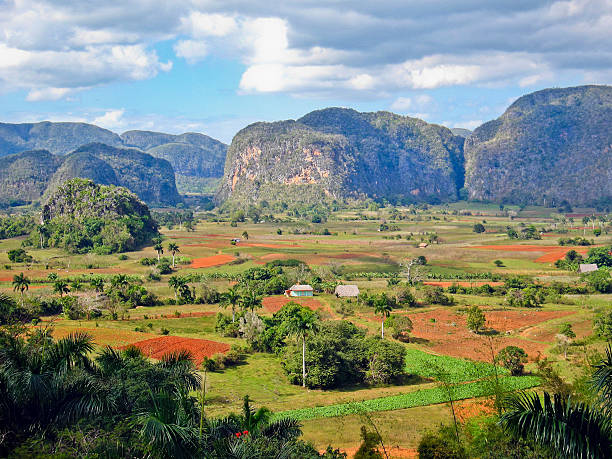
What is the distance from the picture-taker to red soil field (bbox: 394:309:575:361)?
50.7m

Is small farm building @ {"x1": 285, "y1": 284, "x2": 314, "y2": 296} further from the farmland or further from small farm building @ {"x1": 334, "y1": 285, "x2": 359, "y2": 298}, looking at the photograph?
small farm building @ {"x1": 334, "y1": 285, "x2": 359, "y2": 298}

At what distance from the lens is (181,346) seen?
48750mm

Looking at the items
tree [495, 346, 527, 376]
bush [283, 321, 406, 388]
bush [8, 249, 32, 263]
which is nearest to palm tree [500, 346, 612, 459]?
bush [283, 321, 406, 388]

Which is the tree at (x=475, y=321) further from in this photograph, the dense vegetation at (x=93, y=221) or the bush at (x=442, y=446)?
the dense vegetation at (x=93, y=221)

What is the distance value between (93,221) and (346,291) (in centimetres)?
7439

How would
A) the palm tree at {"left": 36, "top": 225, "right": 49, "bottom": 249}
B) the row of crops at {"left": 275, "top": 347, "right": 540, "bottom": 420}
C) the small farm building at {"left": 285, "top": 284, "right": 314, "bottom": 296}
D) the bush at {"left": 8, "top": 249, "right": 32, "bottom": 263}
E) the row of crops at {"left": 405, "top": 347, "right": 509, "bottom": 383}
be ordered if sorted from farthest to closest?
the palm tree at {"left": 36, "top": 225, "right": 49, "bottom": 249}, the bush at {"left": 8, "top": 249, "right": 32, "bottom": 263}, the small farm building at {"left": 285, "top": 284, "right": 314, "bottom": 296}, the row of crops at {"left": 405, "top": 347, "right": 509, "bottom": 383}, the row of crops at {"left": 275, "top": 347, "right": 540, "bottom": 420}

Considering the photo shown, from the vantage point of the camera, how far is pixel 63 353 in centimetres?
2020

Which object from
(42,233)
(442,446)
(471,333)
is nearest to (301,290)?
(471,333)

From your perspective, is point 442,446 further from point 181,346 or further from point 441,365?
point 181,346

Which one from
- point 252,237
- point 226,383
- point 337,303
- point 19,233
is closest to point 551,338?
point 337,303

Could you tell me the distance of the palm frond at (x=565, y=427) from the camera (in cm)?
1574

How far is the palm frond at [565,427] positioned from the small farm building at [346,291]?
57.3 meters

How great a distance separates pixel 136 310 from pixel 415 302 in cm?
3461

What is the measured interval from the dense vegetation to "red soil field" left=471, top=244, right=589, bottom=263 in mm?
76732
